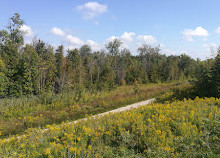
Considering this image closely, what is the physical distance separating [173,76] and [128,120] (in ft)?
71.7

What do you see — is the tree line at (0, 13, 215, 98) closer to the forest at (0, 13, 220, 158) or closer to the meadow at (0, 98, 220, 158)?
the forest at (0, 13, 220, 158)

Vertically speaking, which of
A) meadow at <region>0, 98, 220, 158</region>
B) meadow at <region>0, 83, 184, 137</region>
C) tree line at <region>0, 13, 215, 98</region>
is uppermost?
tree line at <region>0, 13, 215, 98</region>

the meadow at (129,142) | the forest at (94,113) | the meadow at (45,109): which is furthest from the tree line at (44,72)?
the meadow at (129,142)

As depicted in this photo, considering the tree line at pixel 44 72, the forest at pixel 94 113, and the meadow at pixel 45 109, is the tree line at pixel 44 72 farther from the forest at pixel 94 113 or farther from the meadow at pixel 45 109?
the meadow at pixel 45 109

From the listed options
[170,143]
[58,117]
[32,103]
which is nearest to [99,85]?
[32,103]

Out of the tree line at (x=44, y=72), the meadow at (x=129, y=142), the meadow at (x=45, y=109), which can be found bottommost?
the meadow at (x=45, y=109)

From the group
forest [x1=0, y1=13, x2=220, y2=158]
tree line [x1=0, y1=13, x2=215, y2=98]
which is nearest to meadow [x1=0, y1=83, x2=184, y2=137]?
forest [x1=0, y1=13, x2=220, y2=158]

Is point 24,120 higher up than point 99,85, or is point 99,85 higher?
point 99,85

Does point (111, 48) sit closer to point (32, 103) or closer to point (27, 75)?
point (27, 75)

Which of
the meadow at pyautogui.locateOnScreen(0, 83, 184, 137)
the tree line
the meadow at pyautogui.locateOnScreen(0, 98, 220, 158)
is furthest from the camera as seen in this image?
the tree line

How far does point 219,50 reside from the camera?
29.9 feet

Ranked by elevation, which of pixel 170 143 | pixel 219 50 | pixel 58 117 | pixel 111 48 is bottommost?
pixel 58 117

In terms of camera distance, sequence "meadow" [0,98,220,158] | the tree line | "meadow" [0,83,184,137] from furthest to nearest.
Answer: the tree line
"meadow" [0,83,184,137]
"meadow" [0,98,220,158]

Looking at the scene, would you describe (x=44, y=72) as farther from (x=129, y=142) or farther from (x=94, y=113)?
(x=129, y=142)
